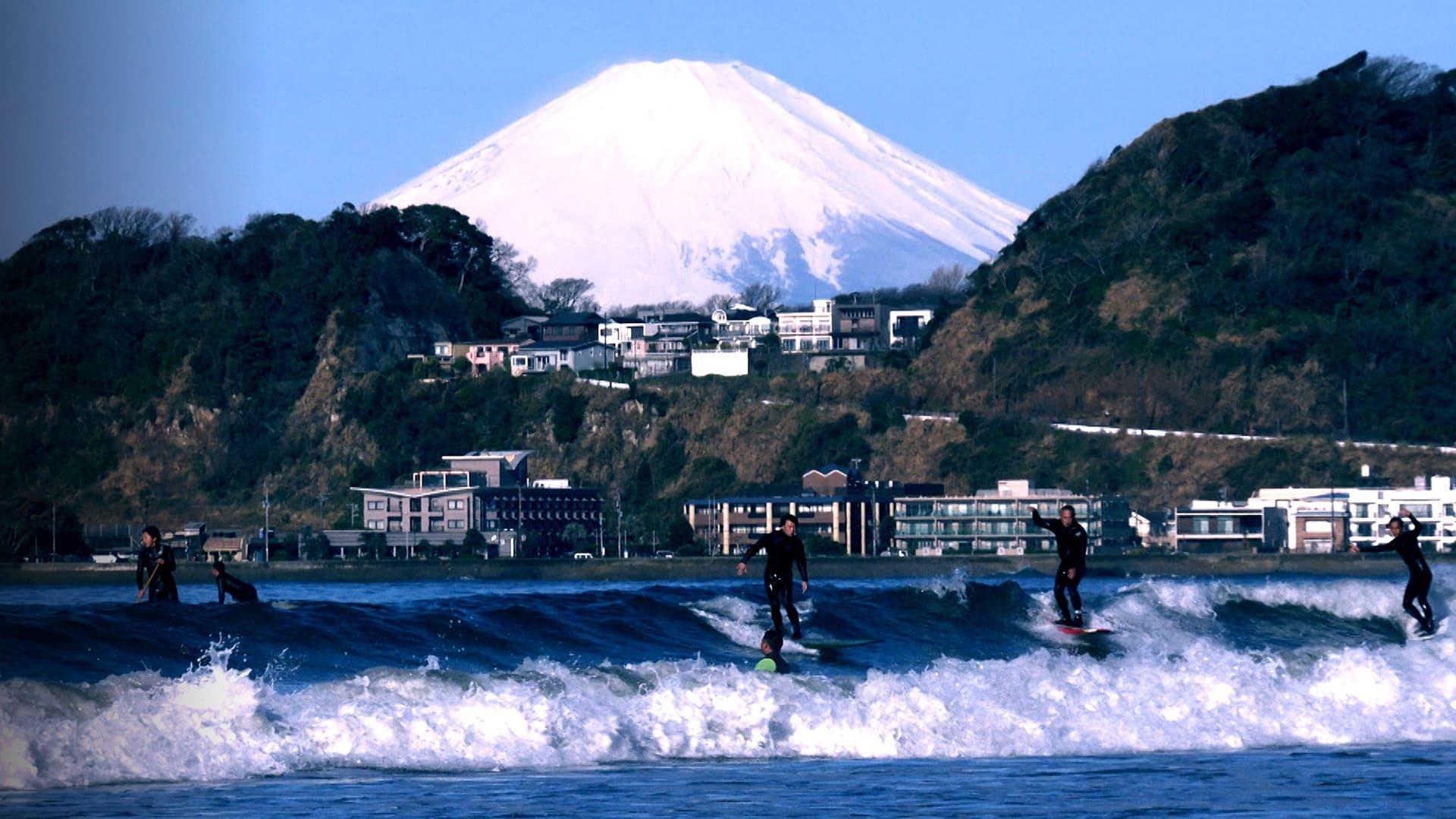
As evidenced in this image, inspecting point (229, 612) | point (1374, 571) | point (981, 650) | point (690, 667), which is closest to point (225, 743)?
point (690, 667)

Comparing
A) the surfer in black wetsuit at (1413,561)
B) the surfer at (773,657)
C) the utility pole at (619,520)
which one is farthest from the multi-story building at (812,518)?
the surfer at (773,657)

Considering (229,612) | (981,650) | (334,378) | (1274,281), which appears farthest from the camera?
(334,378)

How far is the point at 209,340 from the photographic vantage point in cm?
12950

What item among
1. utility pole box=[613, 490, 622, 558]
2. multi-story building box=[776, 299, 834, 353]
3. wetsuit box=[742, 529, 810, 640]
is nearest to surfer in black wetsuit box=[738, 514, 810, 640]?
wetsuit box=[742, 529, 810, 640]

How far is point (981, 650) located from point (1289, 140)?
104m

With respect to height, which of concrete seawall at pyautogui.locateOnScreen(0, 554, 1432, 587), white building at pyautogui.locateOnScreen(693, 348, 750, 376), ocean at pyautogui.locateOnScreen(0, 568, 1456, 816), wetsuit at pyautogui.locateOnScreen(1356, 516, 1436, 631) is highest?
white building at pyautogui.locateOnScreen(693, 348, 750, 376)

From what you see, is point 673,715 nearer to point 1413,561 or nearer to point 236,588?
point 236,588

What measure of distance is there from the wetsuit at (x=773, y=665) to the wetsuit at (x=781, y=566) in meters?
0.69

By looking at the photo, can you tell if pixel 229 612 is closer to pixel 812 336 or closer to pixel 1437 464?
pixel 1437 464

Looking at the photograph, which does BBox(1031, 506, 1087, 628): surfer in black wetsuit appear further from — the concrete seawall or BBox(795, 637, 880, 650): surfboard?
the concrete seawall

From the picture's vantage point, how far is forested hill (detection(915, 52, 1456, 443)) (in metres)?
102

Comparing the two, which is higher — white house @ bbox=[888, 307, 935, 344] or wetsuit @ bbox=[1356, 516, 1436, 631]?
white house @ bbox=[888, 307, 935, 344]

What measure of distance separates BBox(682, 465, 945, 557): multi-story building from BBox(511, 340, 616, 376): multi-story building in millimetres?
29699

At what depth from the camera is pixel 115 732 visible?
53.4 feet
